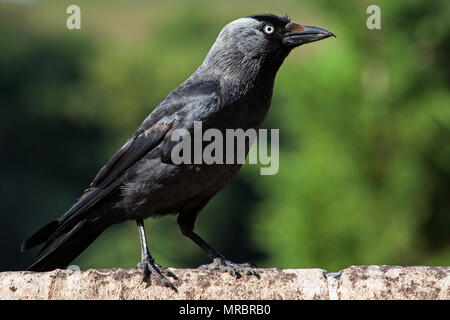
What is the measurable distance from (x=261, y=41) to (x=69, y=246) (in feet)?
6.17

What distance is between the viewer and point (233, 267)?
4.09 meters

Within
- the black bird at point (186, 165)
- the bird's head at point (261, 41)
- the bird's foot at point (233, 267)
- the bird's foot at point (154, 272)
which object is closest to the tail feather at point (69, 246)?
the black bird at point (186, 165)

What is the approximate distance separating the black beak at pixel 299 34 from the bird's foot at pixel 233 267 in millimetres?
1503

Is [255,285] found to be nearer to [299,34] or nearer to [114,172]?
[114,172]

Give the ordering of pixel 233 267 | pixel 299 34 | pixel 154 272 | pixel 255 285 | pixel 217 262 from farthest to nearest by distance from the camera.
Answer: pixel 299 34 < pixel 217 262 < pixel 233 267 < pixel 154 272 < pixel 255 285

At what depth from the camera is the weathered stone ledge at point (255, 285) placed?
3.51 metres

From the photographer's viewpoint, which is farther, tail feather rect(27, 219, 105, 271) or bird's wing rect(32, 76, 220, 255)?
tail feather rect(27, 219, 105, 271)

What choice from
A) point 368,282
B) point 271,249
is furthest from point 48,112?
point 368,282

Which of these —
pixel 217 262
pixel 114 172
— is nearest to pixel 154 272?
pixel 217 262

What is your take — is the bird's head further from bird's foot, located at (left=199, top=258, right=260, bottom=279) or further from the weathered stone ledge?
the weathered stone ledge

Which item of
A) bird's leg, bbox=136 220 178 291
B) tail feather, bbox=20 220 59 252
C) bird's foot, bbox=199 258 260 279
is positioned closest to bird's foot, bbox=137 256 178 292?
bird's leg, bbox=136 220 178 291

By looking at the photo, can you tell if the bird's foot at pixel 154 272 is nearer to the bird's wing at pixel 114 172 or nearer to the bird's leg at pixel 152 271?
the bird's leg at pixel 152 271

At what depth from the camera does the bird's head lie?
4488mm

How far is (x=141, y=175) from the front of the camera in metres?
4.29
